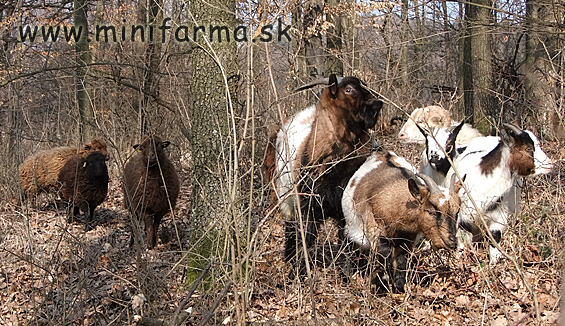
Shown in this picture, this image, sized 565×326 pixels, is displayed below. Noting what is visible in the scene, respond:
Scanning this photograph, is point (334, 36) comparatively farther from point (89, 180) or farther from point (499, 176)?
point (499, 176)

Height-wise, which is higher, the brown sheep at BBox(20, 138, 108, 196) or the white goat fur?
the white goat fur

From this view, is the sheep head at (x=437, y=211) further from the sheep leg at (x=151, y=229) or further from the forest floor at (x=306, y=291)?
the sheep leg at (x=151, y=229)

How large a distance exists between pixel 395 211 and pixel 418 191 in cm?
42

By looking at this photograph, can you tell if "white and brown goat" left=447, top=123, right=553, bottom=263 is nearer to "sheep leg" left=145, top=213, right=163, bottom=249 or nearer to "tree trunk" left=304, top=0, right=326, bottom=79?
"sheep leg" left=145, top=213, right=163, bottom=249

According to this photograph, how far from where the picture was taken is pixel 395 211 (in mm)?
6051

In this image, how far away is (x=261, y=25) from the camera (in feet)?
12.6

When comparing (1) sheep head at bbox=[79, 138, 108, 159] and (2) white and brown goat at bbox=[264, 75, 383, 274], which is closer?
(2) white and brown goat at bbox=[264, 75, 383, 274]

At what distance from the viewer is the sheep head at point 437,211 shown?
5.54 metres

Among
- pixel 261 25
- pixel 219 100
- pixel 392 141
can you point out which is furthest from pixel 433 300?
pixel 392 141

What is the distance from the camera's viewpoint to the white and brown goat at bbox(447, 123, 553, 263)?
22.1 ft

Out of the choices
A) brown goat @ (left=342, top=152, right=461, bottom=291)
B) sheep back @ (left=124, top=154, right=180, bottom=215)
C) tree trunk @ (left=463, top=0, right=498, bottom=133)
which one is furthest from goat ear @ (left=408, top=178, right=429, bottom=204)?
tree trunk @ (left=463, top=0, right=498, bottom=133)

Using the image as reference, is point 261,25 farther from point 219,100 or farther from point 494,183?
point 494,183

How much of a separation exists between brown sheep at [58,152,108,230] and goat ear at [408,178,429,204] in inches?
254

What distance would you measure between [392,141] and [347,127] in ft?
10.7
